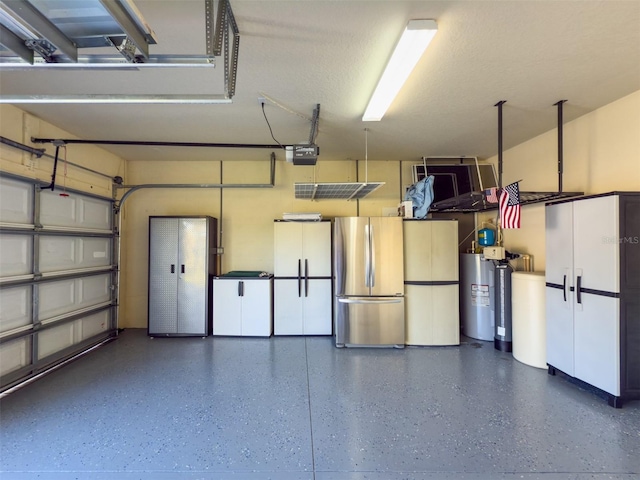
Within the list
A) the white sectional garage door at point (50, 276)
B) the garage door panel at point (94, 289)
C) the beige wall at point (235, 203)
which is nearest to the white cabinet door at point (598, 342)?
the beige wall at point (235, 203)

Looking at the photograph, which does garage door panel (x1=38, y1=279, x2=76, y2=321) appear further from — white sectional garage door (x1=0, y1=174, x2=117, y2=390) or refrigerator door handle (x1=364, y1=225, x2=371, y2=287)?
refrigerator door handle (x1=364, y1=225, x2=371, y2=287)

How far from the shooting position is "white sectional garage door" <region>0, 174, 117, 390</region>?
303 cm

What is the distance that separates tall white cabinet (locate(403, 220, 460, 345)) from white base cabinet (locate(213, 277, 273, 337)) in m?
2.22

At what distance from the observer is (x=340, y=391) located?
292cm

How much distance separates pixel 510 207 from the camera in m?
3.24

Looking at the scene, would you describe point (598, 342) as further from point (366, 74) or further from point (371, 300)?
point (366, 74)

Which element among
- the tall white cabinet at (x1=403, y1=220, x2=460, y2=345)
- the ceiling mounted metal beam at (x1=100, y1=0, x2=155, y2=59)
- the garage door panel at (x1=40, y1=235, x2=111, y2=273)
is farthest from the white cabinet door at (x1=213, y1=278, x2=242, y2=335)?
the ceiling mounted metal beam at (x1=100, y1=0, x2=155, y2=59)

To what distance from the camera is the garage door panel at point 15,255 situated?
9.75ft

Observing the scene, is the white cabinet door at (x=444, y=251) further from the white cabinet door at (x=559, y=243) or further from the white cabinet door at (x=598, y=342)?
the white cabinet door at (x=598, y=342)

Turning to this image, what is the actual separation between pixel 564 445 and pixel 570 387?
118 cm

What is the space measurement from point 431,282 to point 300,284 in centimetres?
203

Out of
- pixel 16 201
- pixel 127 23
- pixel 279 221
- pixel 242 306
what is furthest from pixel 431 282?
pixel 16 201

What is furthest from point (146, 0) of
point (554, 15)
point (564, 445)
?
point (564, 445)

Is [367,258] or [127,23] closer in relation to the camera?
[127,23]
